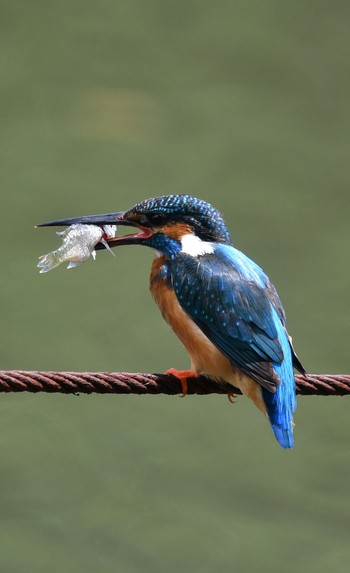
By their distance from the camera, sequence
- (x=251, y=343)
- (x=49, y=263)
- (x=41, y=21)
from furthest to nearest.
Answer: (x=41, y=21)
(x=49, y=263)
(x=251, y=343)

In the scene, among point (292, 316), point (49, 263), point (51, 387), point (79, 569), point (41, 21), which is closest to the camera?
point (51, 387)

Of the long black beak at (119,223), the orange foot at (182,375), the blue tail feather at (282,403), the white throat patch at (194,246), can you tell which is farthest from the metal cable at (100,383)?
the long black beak at (119,223)

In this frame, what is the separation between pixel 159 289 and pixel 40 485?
4.51 ft

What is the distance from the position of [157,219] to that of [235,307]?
401 millimetres

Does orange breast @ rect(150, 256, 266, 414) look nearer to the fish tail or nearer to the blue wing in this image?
the blue wing

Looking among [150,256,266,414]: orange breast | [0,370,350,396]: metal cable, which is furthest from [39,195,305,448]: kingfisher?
[0,370,350,396]: metal cable

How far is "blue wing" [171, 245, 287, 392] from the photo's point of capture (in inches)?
111

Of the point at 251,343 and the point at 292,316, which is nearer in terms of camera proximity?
the point at 251,343

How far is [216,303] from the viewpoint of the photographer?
9.64 ft

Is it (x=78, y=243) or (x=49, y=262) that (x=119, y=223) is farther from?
(x=49, y=262)

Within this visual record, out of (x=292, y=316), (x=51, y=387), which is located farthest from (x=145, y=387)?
(x=292, y=316)

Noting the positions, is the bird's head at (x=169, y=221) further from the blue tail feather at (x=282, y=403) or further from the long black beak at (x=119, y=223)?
the blue tail feather at (x=282, y=403)

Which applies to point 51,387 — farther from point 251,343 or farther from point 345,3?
point 345,3

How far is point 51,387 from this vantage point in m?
2.53
